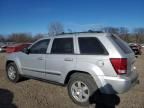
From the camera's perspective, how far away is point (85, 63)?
548cm

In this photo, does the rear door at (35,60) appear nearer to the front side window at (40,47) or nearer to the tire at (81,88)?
the front side window at (40,47)

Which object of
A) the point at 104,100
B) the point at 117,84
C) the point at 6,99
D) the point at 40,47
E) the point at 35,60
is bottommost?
the point at 104,100

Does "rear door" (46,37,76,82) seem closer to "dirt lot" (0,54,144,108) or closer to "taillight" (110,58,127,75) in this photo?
"dirt lot" (0,54,144,108)

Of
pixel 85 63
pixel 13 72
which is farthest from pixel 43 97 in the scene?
pixel 13 72

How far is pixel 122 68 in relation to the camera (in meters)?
5.06

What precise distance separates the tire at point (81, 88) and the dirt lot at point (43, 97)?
0.61ft

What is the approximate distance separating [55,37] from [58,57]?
731 millimetres

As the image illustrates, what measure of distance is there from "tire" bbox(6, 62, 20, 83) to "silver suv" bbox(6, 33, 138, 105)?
1093 millimetres

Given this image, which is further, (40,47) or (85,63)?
(40,47)

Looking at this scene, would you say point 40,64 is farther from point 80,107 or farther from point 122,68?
point 122,68

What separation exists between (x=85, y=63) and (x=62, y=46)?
43.0 inches

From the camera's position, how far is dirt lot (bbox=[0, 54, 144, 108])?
18.5 feet

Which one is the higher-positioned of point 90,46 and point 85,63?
point 90,46

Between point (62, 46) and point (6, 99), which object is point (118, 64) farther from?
point (6, 99)
